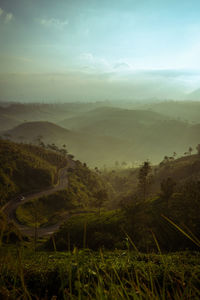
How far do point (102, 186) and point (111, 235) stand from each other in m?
140

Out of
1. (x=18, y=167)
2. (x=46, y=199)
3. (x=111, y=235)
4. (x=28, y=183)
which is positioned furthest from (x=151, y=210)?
(x=18, y=167)

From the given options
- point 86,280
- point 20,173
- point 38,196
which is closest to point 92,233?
point 86,280

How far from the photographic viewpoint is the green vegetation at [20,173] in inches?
5172

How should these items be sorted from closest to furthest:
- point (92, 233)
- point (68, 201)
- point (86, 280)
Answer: point (86, 280) → point (92, 233) → point (68, 201)

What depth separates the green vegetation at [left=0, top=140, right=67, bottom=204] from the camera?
131m

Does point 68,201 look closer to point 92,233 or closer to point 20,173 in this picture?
point 20,173

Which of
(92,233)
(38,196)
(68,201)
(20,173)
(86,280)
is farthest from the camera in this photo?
(20,173)

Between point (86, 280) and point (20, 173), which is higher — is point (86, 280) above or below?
above

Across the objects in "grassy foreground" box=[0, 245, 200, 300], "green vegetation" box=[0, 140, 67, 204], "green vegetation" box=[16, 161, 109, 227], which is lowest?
"green vegetation" box=[16, 161, 109, 227]

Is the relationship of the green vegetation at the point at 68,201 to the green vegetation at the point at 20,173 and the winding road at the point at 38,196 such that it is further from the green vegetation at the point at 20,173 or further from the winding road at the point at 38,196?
the green vegetation at the point at 20,173

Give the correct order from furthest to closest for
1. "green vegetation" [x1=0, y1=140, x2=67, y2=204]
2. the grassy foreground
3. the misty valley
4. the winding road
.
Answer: "green vegetation" [x1=0, y1=140, x2=67, y2=204] < the winding road < the misty valley < the grassy foreground

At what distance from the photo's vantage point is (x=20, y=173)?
485 ft

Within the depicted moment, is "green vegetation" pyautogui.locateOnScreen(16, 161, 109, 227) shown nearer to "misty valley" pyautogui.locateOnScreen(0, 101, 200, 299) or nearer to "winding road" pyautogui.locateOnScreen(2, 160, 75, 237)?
"misty valley" pyautogui.locateOnScreen(0, 101, 200, 299)

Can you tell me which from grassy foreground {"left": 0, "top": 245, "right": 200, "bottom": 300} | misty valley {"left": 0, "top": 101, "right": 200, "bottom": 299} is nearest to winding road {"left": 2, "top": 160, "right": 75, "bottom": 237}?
misty valley {"left": 0, "top": 101, "right": 200, "bottom": 299}
